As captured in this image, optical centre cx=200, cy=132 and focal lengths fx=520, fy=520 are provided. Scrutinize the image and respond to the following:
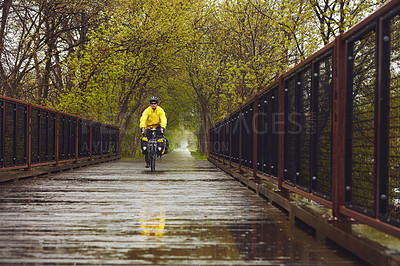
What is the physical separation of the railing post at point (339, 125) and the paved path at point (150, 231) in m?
0.47

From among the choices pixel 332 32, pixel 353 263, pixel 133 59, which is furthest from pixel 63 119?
pixel 353 263

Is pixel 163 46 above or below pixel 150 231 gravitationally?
above

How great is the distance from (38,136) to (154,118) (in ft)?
10.9

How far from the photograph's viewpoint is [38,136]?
1234 centimetres

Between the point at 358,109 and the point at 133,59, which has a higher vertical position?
the point at 133,59

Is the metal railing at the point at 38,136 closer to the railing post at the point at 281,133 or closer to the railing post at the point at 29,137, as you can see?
the railing post at the point at 29,137

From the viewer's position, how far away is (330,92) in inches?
193

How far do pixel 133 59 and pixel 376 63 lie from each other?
22.1 meters

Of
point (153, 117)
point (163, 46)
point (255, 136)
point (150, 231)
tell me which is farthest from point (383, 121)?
point (163, 46)

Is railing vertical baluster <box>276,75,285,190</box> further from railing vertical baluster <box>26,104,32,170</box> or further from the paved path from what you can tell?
railing vertical baluster <box>26,104,32,170</box>

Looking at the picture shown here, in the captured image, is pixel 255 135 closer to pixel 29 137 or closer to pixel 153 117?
pixel 29 137

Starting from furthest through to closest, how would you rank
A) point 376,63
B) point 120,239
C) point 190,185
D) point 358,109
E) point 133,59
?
1. point 133,59
2. point 190,185
3. point 120,239
4. point 358,109
5. point 376,63

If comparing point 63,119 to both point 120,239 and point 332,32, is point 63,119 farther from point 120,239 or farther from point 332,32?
point 120,239

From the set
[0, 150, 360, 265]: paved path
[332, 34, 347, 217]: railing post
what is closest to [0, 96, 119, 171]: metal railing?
[0, 150, 360, 265]: paved path
